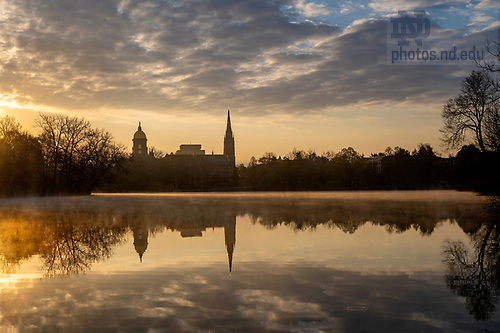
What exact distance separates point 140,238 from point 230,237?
384cm

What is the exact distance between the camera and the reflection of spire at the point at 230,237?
1488 cm

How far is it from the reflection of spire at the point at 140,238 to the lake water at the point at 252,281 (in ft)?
0.13

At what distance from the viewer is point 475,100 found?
47.2 metres

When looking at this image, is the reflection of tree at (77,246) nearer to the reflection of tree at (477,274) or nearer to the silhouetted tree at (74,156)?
the reflection of tree at (477,274)

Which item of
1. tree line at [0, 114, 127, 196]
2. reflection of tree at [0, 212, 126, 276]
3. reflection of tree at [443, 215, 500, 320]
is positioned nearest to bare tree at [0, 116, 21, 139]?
tree line at [0, 114, 127, 196]

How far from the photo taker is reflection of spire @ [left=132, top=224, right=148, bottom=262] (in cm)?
1623

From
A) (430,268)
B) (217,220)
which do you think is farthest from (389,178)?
(430,268)

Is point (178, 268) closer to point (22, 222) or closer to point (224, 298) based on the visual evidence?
point (224, 298)

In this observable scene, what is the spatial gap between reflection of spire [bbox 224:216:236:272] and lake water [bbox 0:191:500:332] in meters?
0.08

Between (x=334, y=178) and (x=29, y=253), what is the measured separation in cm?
13209

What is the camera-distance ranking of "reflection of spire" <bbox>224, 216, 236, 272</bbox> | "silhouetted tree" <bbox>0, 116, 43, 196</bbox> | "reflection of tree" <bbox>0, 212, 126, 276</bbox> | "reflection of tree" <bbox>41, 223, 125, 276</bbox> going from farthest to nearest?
"silhouetted tree" <bbox>0, 116, 43, 196</bbox>
"reflection of spire" <bbox>224, 216, 236, 272</bbox>
"reflection of tree" <bbox>0, 212, 126, 276</bbox>
"reflection of tree" <bbox>41, 223, 125, 276</bbox>

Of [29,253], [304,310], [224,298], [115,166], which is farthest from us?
[115,166]

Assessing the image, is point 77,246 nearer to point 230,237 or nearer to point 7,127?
point 230,237

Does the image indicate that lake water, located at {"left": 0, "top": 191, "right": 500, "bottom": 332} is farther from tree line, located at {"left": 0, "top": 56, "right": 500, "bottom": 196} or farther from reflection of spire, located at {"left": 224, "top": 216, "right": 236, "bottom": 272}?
tree line, located at {"left": 0, "top": 56, "right": 500, "bottom": 196}
